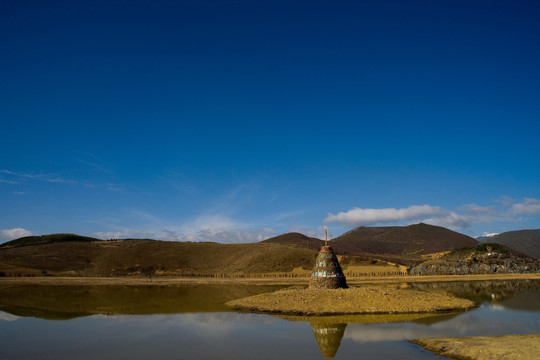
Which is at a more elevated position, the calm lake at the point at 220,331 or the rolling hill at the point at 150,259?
the rolling hill at the point at 150,259

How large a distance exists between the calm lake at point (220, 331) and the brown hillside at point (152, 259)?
53.5 metres

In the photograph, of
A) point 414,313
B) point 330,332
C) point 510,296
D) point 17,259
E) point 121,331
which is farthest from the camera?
point 17,259

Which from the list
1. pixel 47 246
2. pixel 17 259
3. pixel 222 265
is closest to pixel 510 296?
pixel 222 265

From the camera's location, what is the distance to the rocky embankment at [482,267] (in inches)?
3127

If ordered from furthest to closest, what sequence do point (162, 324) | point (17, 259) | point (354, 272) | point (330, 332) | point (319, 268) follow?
point (17, 259), point (354, 272), point (319, 268), point (162, 324), point (330, 332)

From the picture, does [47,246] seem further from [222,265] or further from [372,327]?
[372,327]

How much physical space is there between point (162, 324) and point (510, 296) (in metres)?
34.2

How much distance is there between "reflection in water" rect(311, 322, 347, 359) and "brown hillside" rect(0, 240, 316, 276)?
197ft

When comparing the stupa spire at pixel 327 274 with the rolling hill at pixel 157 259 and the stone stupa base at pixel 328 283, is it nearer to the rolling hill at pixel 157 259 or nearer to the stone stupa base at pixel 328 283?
the stone stupa base at pixel 328 283

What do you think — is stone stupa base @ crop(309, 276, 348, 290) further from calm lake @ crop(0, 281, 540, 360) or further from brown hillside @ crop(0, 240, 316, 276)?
brown hillside @ crop(0, 240, 316, 276)

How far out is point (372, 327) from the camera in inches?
906

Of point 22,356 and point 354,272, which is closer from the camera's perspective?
point 22,356

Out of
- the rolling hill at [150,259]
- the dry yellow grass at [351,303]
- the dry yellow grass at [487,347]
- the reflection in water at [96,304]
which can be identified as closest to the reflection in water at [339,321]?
the dry yellow grass at [351,303]

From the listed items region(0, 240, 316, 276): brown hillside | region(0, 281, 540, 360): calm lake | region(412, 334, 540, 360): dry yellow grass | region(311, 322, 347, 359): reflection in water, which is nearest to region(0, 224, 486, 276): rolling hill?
A: region(0, 240, 316, 276): brown hillside
